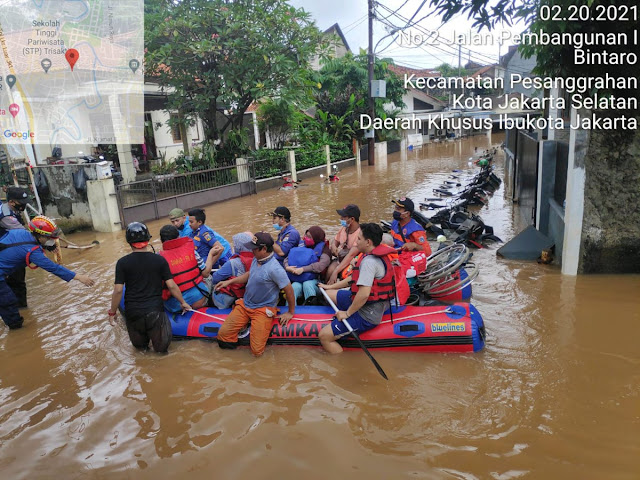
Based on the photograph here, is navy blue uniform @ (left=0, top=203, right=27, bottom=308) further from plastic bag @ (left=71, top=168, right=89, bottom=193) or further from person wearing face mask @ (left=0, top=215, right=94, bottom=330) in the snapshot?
plastic bag @ (left=71, top=168, right=89, bottom=193)

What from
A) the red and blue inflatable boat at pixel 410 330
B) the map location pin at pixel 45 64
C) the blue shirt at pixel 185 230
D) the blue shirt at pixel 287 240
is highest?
the map location pin at pixel 45 64

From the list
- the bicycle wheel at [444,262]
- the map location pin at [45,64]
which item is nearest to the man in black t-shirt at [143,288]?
the bicycle wheel at [444,262]

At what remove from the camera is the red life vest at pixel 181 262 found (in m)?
5.10

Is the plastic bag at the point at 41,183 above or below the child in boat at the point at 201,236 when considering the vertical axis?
above

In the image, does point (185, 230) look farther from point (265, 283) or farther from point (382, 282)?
point (382, 282)

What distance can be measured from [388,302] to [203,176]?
447 inches

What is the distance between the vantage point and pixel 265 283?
4750 millimetres

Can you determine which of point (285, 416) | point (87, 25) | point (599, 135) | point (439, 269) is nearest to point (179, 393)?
point (285, 416)

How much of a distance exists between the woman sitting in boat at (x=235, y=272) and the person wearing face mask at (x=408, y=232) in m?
1.96

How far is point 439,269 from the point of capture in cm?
554

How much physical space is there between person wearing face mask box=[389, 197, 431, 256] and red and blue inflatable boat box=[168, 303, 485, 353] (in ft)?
3.47

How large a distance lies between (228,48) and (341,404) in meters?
13.2

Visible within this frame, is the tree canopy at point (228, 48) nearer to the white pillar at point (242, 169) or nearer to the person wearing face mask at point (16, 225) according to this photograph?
the white pillar at point (242, 169)
